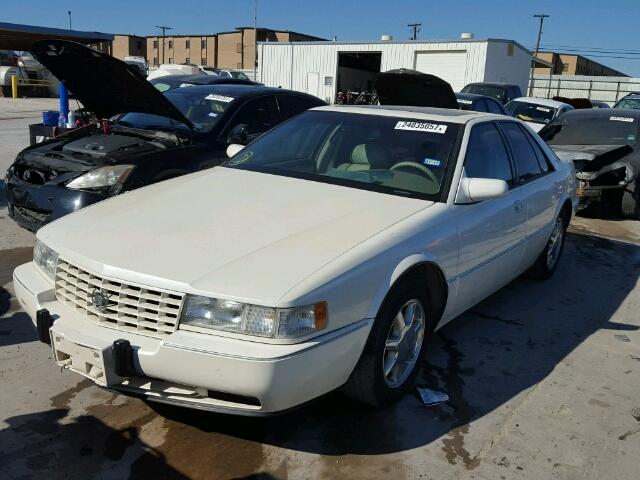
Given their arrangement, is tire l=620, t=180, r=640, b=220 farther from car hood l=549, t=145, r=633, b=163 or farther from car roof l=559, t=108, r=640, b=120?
car roof l=559, t=108, r=640, b=120

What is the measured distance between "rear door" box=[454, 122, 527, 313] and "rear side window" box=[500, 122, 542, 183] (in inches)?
6.0

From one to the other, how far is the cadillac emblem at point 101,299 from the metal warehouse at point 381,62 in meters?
28.5

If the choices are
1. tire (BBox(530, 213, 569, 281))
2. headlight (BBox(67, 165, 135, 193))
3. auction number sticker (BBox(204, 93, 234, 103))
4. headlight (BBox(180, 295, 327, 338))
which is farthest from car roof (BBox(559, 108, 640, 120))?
headlight (BBox(180, 295, 327, 338))

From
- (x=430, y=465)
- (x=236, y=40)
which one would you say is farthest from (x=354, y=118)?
(x=236, y=40)

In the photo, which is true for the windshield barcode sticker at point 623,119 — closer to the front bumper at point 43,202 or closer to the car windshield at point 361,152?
the car windshield at point 361,152

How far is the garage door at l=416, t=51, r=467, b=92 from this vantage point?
2969 centimetres

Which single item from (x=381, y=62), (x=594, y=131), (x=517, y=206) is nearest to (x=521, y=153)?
(x=517, y=206)

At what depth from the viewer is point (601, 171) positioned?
816cm

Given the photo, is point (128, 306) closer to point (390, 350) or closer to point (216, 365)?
point (216, 365)

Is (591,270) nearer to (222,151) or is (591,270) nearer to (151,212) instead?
(222,151)

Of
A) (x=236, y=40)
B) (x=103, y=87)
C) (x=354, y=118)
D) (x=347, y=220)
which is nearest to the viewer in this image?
(x=347, y=220)

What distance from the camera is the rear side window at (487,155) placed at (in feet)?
12.9

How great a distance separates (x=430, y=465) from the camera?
2.82 m

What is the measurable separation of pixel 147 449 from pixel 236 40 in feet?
237
